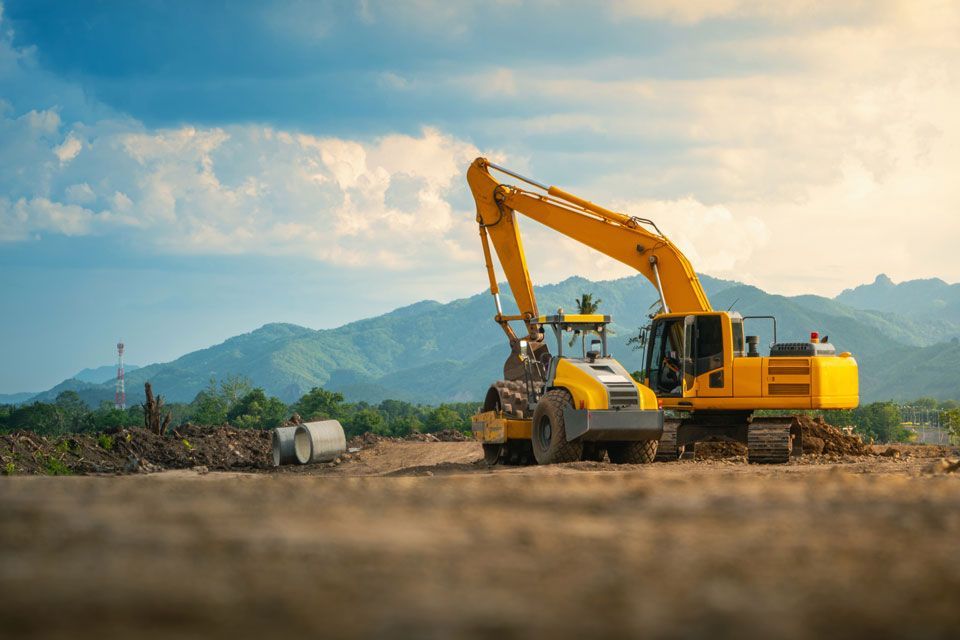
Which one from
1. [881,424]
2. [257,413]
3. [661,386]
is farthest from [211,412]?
[661,386]

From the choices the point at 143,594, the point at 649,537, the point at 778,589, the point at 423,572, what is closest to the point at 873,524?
the point at 649,537

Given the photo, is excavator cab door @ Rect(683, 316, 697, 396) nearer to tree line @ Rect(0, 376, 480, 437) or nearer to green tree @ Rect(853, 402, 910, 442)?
tree line @ Rect(0, 376, 480, 437)

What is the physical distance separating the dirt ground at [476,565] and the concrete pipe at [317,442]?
19.9m

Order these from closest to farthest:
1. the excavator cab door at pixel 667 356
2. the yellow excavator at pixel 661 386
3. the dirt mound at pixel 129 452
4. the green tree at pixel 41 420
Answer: the yellow excavator at pixel 661 386, the excavator cab door at pixel 667 356, the dirt mound at pixel 129 452, the green tree at pixel 41 420

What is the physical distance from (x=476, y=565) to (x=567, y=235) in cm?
1889

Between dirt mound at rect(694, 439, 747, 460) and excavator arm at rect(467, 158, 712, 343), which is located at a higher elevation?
excavator arm at rect(467, 158, 712, 343)

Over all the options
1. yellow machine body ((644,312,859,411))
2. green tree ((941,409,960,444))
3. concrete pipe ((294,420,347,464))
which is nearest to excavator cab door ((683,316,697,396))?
yellow machine body ((644,312,859,411))

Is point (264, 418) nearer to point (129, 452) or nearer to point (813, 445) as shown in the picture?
point (129, 452)

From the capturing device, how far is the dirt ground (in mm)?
4449

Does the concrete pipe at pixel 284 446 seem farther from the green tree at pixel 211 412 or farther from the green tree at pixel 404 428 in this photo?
the green tree at pixel 211 412

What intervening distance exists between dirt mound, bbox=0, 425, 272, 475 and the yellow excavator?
10.4 metres

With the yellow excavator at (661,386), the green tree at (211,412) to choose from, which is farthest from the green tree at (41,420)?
the yellow excavator at (661,386)

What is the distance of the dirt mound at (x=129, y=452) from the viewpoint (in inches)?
1101

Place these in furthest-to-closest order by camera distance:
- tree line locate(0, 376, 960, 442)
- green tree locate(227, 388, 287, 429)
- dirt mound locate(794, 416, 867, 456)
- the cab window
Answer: green tree locate(227, 388, 287, 429) < tree line locate(0, 376, 960, 442) < dirt mound locate(794, 416, 867, 456) < the cab window
